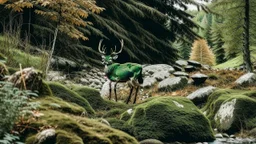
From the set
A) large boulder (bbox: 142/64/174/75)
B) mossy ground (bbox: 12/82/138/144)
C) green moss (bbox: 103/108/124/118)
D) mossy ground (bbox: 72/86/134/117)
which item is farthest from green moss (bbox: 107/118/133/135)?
large boulder (bbox: 142/64/174/75)

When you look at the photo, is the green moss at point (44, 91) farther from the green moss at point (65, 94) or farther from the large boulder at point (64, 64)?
the large boulder at point (64, 64)

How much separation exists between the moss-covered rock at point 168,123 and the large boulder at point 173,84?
18.9 ft

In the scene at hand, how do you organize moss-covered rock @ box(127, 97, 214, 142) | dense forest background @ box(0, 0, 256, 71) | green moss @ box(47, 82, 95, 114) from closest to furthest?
moss-covered rock @ box(127, 97, 214, 142) < green moss @ box(47, 82, 95, 114) < dense forest background @ box(0, 0, 256, 71)

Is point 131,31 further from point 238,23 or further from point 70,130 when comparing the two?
point 70,130

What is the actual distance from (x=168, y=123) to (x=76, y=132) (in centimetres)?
330

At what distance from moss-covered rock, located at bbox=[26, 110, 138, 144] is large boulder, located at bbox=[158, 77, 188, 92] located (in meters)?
9.16

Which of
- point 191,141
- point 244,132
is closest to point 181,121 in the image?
point 191,141

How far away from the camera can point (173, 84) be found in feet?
41.7

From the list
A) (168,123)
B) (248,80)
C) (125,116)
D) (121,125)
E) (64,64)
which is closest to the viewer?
(168,123)

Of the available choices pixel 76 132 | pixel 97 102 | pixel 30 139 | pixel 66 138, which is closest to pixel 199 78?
pixel 97 102

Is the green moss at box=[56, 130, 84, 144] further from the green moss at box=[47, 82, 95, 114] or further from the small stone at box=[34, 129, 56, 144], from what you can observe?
the green moss at box=[47, 82, 95, 114]

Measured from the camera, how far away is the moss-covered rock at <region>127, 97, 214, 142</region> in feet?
20.5

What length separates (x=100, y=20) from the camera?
1471 cm

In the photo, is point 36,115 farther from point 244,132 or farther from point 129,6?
point 129,6
